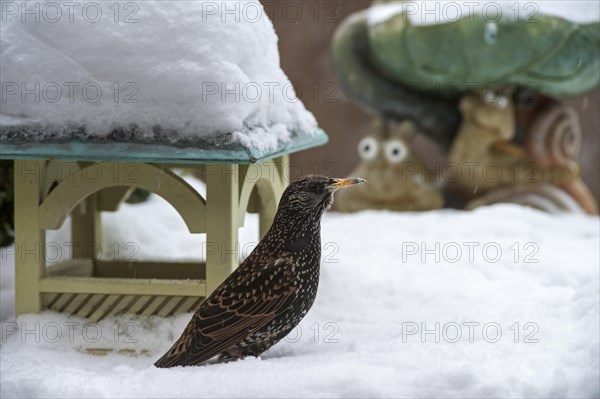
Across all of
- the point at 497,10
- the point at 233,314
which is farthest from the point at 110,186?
the point at 497,10

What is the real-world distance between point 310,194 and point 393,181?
10.5 ft

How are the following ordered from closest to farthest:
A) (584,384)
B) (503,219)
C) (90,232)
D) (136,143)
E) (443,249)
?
(584,384) → (136,143) → (90,232) → (443,249) → (503,219)

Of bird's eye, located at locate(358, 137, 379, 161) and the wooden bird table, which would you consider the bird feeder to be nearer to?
the wooden bird table

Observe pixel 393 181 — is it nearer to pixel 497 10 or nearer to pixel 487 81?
pixel 487 81

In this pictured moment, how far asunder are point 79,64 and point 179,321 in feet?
2.93

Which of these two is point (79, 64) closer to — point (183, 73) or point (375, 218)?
point (183, 73)

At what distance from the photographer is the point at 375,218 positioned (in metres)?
5.14

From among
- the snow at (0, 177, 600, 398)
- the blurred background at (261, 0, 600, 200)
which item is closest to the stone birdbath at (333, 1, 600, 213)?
the snow at (0, 177, 600, 398)

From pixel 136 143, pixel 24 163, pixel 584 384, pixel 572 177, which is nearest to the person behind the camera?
pixel 584 384

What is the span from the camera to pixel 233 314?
274 centimetres

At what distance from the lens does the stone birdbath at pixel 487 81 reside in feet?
16.8

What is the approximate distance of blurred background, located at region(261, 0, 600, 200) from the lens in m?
8.23

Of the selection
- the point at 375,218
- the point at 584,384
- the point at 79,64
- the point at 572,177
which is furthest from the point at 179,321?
the point at 572,177

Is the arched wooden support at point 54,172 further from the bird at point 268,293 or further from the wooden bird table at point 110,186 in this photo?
the bird at point 268,293
